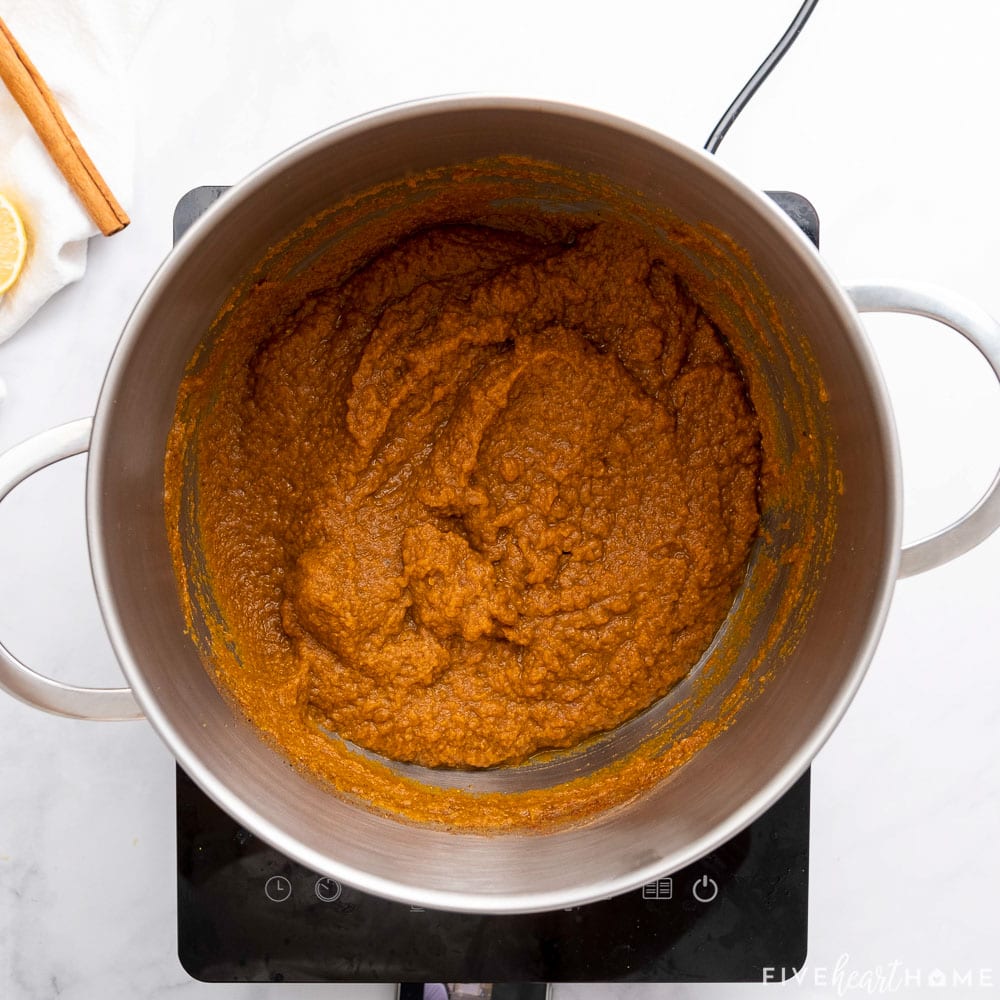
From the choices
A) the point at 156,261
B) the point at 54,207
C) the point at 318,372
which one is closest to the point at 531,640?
the point at 318,372

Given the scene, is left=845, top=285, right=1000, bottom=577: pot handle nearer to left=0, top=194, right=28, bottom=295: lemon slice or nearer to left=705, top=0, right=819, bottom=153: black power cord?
left=705, top=0, right=819, bottom=153: black power cord

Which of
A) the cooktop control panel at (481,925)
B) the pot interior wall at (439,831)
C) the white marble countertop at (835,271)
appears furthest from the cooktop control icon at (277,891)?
the white marble countertop at (835,271)

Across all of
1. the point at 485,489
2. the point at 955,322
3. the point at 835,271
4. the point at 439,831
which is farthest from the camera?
the point at 835,271

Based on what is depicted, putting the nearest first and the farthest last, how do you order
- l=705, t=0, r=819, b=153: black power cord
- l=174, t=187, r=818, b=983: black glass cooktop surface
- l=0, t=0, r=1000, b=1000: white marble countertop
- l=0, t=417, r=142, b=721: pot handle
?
l=0, t=417, r=142, b=721: pot handle
l=174, t=187, r=818, b=983: black glass cooktop surface
l=705, t=0, r=819, b=153: black power cord
l=0, t=0, r=1000, b=1000: white marble countertop

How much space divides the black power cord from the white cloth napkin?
1.17 meters

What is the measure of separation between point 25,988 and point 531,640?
4.39ft

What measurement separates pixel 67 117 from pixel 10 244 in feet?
0.94

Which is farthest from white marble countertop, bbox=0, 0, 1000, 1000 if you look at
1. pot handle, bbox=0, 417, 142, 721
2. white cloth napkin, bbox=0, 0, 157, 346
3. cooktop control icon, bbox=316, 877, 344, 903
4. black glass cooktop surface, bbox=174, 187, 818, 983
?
pot handle, bbox=0, 417, 142, 721

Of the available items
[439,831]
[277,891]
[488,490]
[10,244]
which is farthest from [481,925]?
[10,244]

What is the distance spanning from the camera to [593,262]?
5.90ft

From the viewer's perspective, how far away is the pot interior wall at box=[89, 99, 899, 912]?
1.38 m

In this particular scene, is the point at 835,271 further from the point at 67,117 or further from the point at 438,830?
the point at 67,117

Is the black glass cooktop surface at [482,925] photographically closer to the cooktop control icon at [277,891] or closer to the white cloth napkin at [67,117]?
the cooktop control icon at [277,891]

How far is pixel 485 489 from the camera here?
6.06 ft
